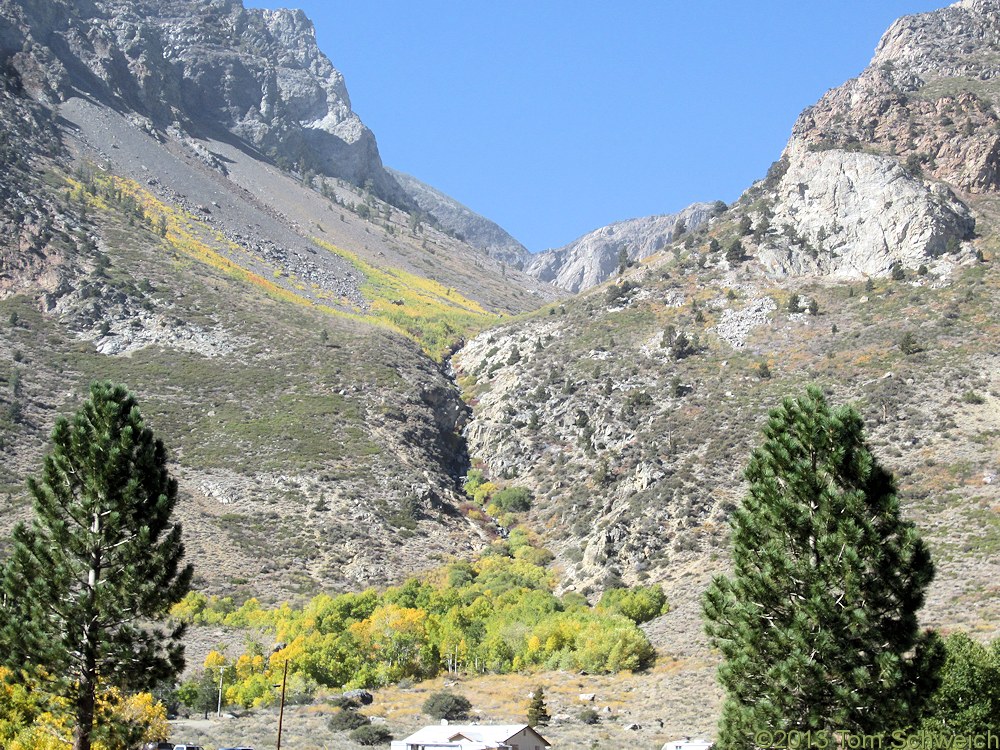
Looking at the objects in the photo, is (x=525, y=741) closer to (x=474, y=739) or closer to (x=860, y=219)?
(x=474, y=739)

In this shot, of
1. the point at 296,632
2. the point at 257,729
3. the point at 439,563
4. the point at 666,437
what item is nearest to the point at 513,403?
the point at 666,437

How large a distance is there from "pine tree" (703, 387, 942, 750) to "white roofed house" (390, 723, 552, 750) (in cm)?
1995

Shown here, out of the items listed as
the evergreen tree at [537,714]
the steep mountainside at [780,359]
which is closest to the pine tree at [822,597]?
the evergreen tree at [537,714]

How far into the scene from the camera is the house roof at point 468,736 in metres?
38.3

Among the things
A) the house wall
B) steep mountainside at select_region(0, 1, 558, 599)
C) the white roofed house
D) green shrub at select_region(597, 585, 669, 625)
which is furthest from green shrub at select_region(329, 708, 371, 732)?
green shrub at select_region(597, 585, 669, 625)

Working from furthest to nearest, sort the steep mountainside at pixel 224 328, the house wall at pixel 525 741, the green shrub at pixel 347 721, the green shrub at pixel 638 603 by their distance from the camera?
the steep mountainside at pixel 224 328 < the green shrub at pixel 638 603 < the green shrub at pixel 347 721 < the house wall at pixel 525 741

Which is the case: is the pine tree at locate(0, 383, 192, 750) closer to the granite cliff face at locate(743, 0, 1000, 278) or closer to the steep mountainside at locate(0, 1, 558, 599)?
the steep mountainside at locate(0, 1, 558, 599)

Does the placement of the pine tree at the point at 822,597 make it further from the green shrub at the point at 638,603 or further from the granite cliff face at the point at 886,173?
the granite cliff face at the point at 886,173

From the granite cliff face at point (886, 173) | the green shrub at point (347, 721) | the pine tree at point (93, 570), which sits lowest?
the green shrub at point (347, 721)

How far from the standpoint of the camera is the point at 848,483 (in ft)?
65.2

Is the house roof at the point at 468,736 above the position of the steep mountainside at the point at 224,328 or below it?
below

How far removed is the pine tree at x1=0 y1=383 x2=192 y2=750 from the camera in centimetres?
2069

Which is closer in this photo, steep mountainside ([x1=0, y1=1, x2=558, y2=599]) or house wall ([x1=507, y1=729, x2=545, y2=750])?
house wall ([x1=507, y1=729, x2=545, y2=750])

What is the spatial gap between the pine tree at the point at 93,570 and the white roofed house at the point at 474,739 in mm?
18968
